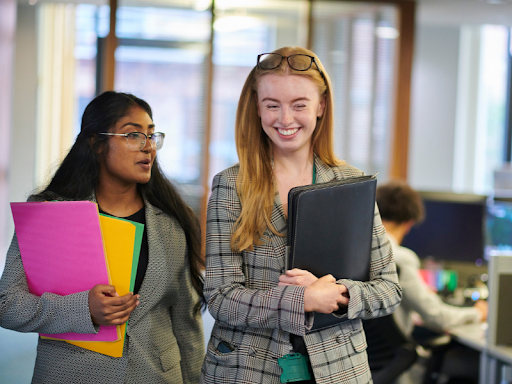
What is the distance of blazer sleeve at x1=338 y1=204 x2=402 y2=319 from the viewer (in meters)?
1.17

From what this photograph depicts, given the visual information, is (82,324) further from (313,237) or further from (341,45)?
(341,45)

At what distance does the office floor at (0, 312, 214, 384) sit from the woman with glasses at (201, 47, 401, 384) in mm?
642

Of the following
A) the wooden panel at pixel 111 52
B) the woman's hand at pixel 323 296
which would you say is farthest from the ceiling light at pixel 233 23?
the woman's hand at pixel 323 296

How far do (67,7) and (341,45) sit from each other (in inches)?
99.4

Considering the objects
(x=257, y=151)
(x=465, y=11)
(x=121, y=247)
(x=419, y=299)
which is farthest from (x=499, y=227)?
(x=465, y=11)

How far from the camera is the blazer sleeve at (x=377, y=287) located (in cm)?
117

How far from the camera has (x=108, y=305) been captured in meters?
1.21

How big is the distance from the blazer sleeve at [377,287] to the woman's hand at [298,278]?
0.25 ft

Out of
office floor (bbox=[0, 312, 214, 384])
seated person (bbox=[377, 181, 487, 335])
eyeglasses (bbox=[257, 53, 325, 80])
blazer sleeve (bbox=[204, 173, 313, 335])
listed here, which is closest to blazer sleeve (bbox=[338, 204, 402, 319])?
blazer sleeve (bbox=[204, 173, 313, 335])

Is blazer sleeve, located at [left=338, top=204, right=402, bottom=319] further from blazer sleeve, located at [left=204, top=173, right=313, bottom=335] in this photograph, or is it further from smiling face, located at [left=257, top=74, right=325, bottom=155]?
smiling face, located at [left=257, top=74, right=325, bottom=155]

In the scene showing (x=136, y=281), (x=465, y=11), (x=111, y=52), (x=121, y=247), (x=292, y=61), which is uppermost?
(x=465, y=11)

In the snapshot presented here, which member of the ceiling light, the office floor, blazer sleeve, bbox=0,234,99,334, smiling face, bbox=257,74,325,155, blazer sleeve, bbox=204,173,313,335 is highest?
the ceiling light

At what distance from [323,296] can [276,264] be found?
0.16 m

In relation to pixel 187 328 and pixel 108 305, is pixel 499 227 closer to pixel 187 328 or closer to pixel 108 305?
pixel 187 328
